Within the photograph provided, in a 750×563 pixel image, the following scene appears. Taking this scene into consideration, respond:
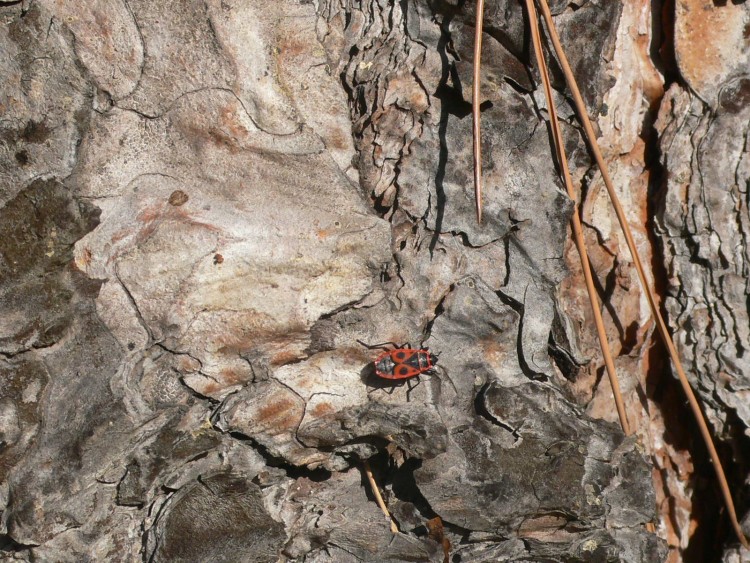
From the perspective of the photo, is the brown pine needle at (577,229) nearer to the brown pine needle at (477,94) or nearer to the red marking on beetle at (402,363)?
the brown pine needle at (477,94)

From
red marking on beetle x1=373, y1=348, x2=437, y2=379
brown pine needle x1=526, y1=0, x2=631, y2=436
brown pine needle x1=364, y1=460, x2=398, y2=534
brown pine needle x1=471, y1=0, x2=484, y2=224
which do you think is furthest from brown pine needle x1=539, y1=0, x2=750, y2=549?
brown pine needle x1=364, y1=460, x2=398, y2=534

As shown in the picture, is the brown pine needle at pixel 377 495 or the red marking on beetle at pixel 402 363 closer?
the red marking on beetle at pixel 402 363

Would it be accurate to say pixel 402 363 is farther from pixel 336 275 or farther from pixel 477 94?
pixel 477 94

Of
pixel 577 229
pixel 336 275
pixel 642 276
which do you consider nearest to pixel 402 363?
pixel 336 275

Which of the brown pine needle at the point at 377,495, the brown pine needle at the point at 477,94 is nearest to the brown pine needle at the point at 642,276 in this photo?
the brown pine needle at the point at 477,94

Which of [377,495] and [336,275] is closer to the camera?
[336,275]
